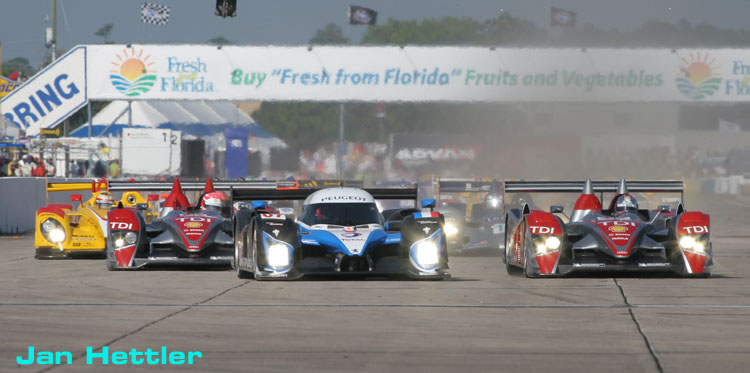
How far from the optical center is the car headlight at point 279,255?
14773 millimetres

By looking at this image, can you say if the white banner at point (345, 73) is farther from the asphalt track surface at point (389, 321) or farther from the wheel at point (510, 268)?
the asphalt track surface at point (389, 321)

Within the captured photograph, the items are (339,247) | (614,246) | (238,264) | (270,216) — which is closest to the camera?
(339,247)

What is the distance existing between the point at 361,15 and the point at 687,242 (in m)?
24.8

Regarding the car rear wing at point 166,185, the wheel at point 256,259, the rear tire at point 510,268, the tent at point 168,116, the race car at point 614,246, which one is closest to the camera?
the wheel at point 256,259

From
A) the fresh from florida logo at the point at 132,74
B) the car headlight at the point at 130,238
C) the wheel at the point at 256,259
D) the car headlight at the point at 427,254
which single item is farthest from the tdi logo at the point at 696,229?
the fresh from florida logo at the point at 132,74

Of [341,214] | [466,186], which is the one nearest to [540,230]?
[341,214]

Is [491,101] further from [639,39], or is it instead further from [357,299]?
[357,299]

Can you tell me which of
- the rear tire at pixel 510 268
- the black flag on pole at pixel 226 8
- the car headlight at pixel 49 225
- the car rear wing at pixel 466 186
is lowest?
the rear tire at pixel 510 268

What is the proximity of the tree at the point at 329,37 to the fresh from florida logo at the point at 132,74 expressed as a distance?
478 cm

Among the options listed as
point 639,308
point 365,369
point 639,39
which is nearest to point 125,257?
point 639,308

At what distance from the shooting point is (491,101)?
34.0 meters

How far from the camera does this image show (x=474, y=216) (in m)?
24.2

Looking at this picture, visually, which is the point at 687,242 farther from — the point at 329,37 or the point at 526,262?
the point at 329,37

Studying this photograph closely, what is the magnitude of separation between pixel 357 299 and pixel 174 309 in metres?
2.05
